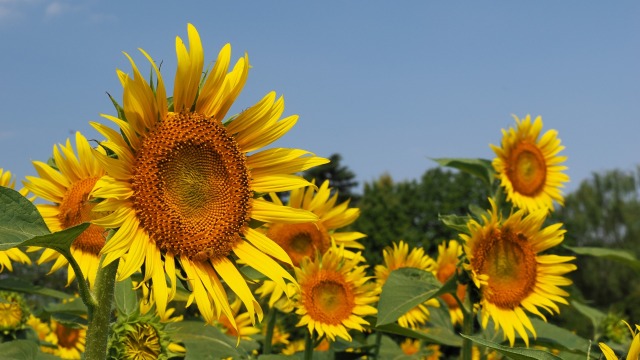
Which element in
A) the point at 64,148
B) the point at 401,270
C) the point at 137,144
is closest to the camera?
the point at 137,144

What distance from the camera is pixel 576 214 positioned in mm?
50094

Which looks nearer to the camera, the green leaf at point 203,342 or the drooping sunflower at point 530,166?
the green leaf at point 203,342

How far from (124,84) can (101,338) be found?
0.70 meters

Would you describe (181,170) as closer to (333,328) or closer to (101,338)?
(101,338)

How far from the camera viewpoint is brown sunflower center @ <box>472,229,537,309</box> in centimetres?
370

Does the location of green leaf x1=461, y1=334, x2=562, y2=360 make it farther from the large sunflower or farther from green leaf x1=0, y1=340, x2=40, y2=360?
green leaf x1=0, y1=340, x2=40, y2=360

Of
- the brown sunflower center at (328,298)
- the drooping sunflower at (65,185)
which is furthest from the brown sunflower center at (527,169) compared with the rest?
the drooping sunflower at (65,185)

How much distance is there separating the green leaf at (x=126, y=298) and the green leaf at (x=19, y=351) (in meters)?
0.32

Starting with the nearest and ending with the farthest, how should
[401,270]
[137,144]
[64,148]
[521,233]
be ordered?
[137,144]
[64,148]
[401,270]
[521,233]

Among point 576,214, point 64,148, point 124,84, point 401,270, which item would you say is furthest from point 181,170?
point 576,214

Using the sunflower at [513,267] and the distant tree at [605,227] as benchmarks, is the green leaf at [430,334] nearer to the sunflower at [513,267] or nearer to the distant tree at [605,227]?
the sunflower at [513,267]

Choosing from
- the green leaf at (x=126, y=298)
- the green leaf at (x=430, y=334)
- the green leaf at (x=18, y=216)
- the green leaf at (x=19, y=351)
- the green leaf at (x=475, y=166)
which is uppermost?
the green leaf at (x=475, y=166)

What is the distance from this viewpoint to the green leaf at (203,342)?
118 inches

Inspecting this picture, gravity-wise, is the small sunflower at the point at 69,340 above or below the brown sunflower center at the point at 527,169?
below
